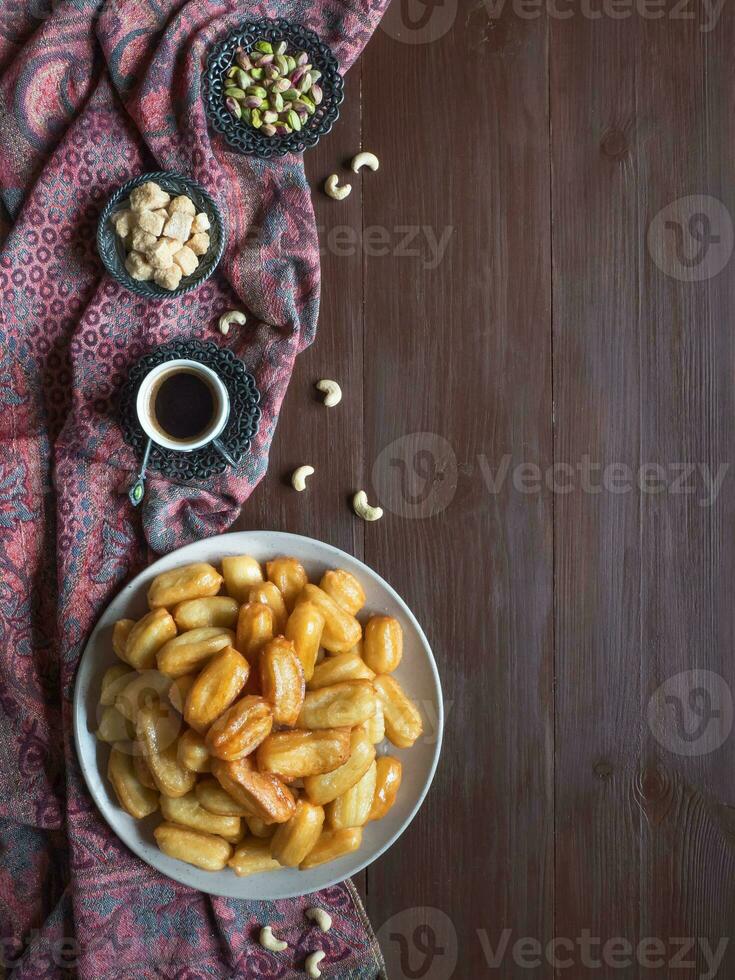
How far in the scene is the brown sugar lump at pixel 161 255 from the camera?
3.45ft

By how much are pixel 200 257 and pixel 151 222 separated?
3.1 inches

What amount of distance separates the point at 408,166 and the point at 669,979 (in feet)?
4.33

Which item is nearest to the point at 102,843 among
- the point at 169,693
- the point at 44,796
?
the point at 44,796

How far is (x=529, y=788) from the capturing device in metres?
1.22

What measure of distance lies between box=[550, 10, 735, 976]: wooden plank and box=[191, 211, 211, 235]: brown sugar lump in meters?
0.52

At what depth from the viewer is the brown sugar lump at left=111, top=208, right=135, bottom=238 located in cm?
107

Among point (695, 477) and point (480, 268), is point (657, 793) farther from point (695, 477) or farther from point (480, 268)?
point (480, 268)

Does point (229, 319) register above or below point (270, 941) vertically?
above

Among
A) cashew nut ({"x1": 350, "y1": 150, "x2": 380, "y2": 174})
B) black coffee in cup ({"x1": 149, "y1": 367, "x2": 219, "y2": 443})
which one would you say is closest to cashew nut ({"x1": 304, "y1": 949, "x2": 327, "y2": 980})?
black coffee in cup ({"x1": 149, "y1": 367, "x2": 219, "y2": 443})

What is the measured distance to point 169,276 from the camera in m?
1.07
